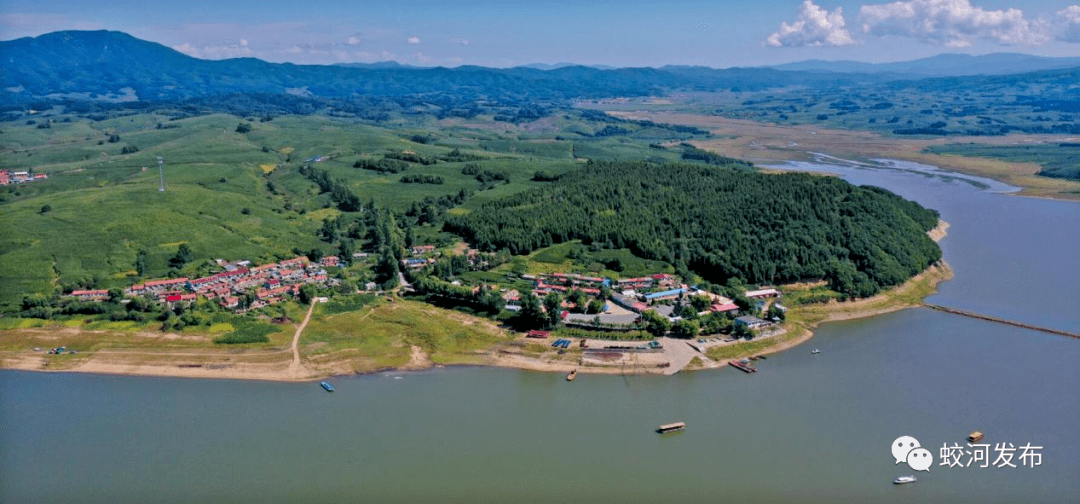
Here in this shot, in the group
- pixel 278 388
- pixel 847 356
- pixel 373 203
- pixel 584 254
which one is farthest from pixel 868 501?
pixel 373 203

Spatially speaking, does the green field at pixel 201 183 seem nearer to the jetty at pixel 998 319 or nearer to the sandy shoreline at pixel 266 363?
the sandy shoreline at pixel 266 363

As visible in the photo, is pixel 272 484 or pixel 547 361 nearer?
pixel 272 484

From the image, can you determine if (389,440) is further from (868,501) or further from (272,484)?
(868,501)

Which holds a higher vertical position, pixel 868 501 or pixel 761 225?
pixel 761 225

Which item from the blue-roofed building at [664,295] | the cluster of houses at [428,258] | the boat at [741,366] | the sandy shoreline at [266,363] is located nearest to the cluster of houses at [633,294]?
the blue-roofed building at [664,295]

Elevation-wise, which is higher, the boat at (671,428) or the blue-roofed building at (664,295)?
the blue-roofed building at (664,295)

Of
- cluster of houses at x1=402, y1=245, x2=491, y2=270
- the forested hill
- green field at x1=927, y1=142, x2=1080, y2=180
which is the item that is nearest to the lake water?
the forested hill
